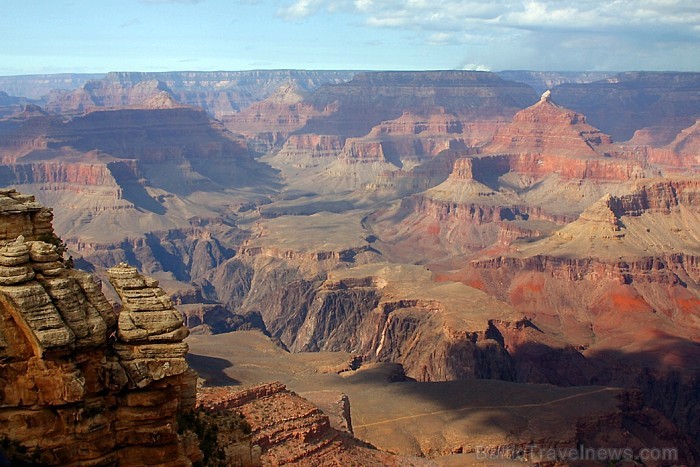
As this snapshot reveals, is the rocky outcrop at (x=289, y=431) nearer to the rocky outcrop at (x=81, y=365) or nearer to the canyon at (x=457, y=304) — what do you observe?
the canyon at (x=457, y=304)

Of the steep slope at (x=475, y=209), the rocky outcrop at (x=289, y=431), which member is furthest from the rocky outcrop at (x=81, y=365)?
the steep slope at (x=475, y=209)

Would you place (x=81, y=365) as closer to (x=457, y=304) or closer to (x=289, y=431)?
(x=289, y=431)

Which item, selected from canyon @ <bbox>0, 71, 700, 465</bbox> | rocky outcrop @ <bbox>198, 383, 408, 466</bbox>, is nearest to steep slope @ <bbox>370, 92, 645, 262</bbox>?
canyon @ <bbox>0, 71, 700, 465</bbox>

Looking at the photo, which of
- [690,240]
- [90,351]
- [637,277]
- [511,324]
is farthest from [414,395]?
[690,240]

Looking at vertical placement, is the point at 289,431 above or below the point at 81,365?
below

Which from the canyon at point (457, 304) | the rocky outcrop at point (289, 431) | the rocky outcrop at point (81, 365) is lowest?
the canyon at point (457, 304)

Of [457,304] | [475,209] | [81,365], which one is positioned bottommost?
[457,304]

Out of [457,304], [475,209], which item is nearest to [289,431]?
[457,304]

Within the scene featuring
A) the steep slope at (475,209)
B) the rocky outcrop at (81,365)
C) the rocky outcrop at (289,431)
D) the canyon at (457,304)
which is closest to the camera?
the rocky outcrop at (81,365)
